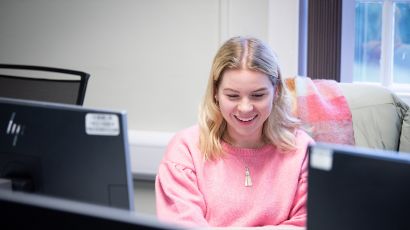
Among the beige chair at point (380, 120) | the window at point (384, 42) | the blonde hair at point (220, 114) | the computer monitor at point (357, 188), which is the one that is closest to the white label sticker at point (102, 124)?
the computer monitor at point (357, 188)

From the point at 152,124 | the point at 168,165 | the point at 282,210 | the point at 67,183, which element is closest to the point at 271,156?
the point at 282,210

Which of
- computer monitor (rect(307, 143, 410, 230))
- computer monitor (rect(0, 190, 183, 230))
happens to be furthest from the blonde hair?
computer monitor (rect(0, 190, 183, 230))

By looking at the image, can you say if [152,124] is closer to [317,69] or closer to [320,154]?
[317,69]

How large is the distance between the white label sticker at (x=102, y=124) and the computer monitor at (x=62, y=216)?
348mm

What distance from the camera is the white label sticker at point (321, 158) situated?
0.82 meters

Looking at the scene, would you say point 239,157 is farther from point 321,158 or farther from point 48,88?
point 321,158

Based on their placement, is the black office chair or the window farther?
the window

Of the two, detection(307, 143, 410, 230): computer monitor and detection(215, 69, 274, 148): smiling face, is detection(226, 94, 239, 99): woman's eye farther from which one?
detection(307, 143, 410, 230): computer monitor

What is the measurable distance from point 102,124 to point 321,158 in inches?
14.8

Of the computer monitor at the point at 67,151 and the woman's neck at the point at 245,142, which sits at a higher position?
the computer monitor at the point at 67,151

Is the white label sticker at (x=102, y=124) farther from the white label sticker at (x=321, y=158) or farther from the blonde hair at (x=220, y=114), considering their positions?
the blonde hair at (x=220, y=114)

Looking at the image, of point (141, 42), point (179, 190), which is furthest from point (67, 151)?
point (141, 42)

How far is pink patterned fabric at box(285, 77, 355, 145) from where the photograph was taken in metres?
1.98

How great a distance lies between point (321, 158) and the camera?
0.82m
